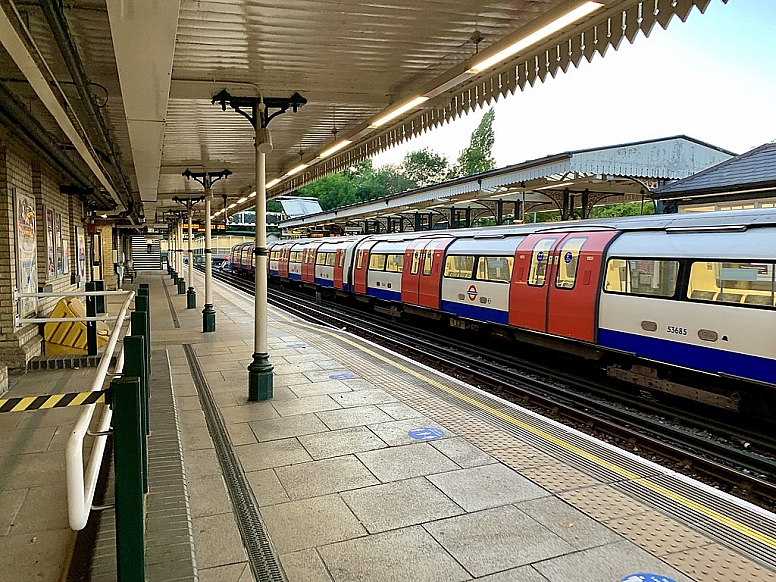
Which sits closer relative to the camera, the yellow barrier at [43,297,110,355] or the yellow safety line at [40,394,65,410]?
the yellow safety line at [40,394,65,410]

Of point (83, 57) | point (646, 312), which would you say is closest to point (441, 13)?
point (83, 57)

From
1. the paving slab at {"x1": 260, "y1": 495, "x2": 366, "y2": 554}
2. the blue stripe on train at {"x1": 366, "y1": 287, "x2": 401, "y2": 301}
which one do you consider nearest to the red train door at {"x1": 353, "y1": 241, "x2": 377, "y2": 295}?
the blue stripe on train at {"x1": 366, "y1": 287, "x2": 401, "y2": 301}

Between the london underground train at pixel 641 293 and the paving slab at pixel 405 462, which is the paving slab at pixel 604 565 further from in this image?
the london underground train at pixel 641 293

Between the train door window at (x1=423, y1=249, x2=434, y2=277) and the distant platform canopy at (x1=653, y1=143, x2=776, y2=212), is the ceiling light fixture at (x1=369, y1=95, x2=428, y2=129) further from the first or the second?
the distant platform canopy at (x1=653, y1=143, x2=776, y2=212)

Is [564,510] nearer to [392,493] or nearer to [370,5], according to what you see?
[392,493]

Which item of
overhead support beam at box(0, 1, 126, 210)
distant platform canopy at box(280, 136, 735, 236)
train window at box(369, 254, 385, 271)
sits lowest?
train window at box(369, 254, 385, 271)

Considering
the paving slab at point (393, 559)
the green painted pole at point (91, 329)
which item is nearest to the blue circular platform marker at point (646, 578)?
the paving slab at point (393, 559)

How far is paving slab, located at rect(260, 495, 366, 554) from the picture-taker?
3.39 m

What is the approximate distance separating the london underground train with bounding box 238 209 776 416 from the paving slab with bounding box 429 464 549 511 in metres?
3.43

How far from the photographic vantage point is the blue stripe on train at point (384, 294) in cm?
1489

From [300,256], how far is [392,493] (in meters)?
21.2

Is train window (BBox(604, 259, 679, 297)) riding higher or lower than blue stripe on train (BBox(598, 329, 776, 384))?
higher

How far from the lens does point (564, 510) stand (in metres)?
3.82

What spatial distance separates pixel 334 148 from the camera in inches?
357
